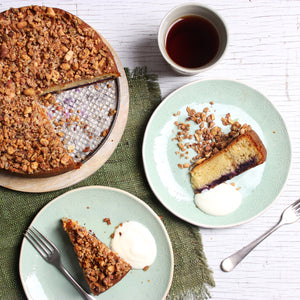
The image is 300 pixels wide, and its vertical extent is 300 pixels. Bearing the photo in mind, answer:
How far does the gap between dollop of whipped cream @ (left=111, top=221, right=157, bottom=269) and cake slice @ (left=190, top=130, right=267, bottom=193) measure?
1.38 ft

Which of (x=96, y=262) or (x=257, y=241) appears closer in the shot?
(x=96, y=262)

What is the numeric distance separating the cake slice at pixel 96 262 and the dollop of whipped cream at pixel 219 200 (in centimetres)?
59

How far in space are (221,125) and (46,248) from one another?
1.31 meters

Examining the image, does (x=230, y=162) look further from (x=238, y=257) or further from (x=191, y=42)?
(x=191, y=42)

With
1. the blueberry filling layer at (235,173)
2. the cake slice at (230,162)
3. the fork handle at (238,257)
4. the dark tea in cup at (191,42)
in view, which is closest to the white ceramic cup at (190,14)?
the dark tea in cup at (191,42)

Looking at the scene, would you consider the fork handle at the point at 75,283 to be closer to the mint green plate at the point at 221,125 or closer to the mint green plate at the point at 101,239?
the mint green plate at the point at 101,239

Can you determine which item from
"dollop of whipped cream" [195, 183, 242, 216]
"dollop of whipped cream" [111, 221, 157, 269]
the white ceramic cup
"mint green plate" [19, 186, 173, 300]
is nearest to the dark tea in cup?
the white ceramic cup

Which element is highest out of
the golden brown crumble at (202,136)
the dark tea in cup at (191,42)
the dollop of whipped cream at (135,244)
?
the dark tea in cup at (191,42)

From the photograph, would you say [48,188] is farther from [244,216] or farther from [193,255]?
[244,216]

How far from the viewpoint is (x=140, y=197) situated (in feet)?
6.68

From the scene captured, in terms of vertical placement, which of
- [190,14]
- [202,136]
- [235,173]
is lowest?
[235,173]

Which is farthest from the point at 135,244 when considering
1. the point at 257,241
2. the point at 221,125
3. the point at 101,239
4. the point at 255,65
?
the point at 255,65

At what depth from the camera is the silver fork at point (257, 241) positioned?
2064mm

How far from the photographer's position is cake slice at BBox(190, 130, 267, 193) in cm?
195
